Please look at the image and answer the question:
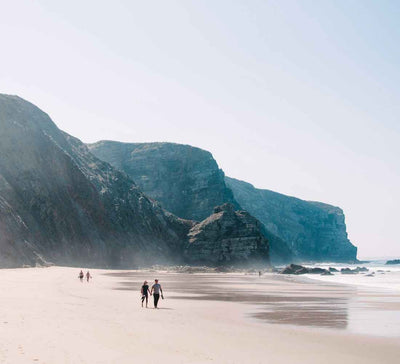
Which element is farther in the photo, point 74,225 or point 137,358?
point 74,225

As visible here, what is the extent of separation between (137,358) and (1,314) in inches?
326

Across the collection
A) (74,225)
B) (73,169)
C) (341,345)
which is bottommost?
(341,345)

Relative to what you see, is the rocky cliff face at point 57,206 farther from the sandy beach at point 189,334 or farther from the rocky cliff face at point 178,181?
the sandy beach at point 189,334

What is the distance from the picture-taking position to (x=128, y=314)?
23141 mm

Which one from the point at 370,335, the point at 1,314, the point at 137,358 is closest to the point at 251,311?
the point at 370,335

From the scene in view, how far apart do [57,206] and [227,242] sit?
53391 mm

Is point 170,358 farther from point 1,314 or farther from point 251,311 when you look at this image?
point 251,311

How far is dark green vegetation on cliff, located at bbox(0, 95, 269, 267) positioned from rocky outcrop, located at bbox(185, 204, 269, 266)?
41cm

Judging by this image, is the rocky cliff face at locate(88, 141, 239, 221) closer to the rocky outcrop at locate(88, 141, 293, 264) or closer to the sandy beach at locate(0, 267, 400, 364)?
the rocky outcrop at locate(88, 141, 293, 264)

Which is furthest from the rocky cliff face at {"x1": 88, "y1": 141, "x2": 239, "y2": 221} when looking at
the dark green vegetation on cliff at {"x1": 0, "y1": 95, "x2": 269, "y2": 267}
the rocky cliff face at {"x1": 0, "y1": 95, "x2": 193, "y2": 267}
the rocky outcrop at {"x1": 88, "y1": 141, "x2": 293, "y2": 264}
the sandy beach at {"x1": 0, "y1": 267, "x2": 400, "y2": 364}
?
the sandy beach at {"x1": 0, "y1": 267, "x2": 400, "y2": 364}

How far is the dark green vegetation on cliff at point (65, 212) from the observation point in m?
94.2

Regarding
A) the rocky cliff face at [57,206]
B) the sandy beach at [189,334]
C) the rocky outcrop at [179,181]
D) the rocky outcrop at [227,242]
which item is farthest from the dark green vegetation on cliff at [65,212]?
the sandy beach at [189,334]

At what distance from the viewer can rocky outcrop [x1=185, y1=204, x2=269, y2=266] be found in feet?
458

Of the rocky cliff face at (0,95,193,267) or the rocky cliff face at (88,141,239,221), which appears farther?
the rocky cliff face at (88,141,239,221)
